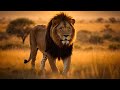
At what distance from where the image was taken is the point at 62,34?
20.7 feet

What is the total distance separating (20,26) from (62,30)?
659 millimetres

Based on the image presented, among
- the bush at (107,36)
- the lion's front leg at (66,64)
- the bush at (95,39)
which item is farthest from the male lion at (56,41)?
the bush at (107,36)

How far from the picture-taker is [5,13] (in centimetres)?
643

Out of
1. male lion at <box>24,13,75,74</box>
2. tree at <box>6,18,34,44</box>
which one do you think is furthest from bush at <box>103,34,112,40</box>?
tree at <box>6,18,34,44</box>

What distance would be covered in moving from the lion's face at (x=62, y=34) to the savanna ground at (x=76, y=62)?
0.17 metres

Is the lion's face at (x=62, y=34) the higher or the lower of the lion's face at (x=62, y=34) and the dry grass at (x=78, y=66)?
the higher

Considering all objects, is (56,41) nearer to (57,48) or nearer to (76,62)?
(57,48)

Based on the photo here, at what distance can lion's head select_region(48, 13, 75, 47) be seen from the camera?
6.30m

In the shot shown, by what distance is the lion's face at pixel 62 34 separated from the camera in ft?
20.7

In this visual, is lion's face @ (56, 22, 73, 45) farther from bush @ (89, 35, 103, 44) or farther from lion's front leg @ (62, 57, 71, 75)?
bush @ (89, 35, 103, 44)

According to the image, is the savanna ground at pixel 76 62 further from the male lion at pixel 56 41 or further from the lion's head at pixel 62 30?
the lion's head at pixel 62 30

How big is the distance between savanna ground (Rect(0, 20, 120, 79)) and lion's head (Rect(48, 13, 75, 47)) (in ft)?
0.57

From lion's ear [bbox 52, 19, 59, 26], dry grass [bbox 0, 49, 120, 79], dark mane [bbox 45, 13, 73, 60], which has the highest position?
lion's ear [bbox 52, 19, 59, 26]
